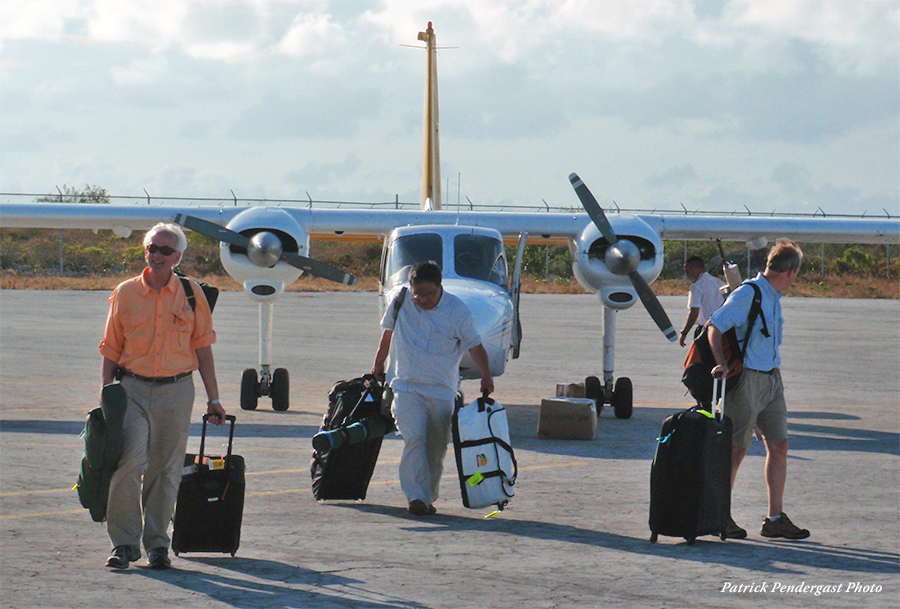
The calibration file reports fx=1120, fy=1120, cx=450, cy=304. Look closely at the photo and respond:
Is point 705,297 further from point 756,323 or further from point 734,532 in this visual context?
point 734,532

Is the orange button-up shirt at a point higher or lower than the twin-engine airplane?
lower

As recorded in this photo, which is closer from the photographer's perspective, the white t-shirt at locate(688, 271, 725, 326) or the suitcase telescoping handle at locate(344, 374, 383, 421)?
the suitcase telescoping handle at locate(344, 374, 383, 421)

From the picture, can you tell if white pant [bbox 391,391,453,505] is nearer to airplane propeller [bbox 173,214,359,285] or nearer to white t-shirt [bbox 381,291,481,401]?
white t-shirt [bbox 381,291,481,401]

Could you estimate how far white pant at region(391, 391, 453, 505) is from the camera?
777 cm

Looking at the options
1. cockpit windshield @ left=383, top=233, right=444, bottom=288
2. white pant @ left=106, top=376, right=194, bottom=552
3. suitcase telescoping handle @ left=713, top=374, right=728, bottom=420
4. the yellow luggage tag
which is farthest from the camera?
cockpit windshield @ left=383, top=233, right=444, bottom=288

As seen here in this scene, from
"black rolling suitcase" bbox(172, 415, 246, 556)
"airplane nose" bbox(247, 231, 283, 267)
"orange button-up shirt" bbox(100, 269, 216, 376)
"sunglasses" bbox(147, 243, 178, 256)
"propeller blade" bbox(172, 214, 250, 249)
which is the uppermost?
"propeller blade" bbox(172, 214, 250, 249)

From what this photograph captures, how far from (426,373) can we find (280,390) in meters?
6.22

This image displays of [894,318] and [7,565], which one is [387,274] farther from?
[894,318]

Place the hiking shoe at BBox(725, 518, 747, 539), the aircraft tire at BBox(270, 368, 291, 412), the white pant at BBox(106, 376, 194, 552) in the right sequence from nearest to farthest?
the white pant at BBox(106, 376, 194, 552)
the hiking shoe at BBox(725, 518, 747, 539)
the aircraft tire at BBox(270, 368, 291, 412)

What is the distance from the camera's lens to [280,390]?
44.9ft

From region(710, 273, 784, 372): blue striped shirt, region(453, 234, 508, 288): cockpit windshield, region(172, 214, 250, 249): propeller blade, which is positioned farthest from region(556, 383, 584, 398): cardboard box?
region(710, 273, 784, 372): blue striped shirt

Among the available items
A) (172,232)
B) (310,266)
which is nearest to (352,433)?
(172,232)

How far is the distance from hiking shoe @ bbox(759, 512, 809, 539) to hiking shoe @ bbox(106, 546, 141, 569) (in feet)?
12.6

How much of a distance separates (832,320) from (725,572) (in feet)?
96.7
